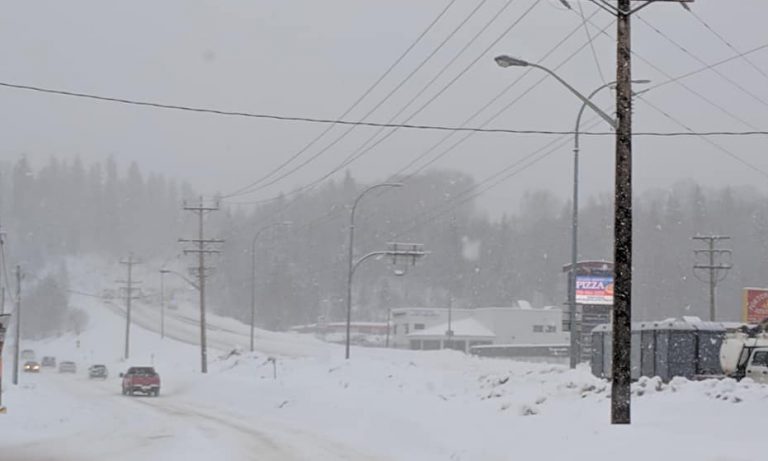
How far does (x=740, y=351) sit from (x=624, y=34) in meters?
14.6

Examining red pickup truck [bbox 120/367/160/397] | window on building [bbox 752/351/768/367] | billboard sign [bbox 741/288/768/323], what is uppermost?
billboard sign [bbox 741/288/768/323]

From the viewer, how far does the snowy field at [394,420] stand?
1847cm

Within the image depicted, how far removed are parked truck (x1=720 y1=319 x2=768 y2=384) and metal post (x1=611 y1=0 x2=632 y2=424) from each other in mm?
10964

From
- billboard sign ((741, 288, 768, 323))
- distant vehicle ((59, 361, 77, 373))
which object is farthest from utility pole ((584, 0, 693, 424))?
distant vehicle ((59, 361, 77, 373))

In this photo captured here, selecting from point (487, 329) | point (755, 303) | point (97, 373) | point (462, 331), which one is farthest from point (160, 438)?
point (487, 329)

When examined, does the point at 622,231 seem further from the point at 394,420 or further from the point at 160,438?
the point at 160,438

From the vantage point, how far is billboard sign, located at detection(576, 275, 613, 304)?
62375 mm

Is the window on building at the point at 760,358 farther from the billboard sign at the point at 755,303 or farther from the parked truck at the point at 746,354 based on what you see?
the billboard sign at the point at 755,303

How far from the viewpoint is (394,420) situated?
29.0 meters

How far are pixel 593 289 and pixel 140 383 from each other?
26884 millimetres

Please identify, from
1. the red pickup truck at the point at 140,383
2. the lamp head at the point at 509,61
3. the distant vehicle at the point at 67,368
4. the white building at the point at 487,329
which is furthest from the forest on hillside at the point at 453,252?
the lamp head at the point at 509,61

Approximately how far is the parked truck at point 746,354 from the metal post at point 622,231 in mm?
10964

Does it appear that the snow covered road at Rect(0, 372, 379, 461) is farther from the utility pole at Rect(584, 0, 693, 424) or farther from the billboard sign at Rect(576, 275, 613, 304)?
the billboard sign at Rect(576, 275, 613, 304)

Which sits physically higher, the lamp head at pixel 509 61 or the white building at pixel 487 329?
the lamp head at pixel 509 61
